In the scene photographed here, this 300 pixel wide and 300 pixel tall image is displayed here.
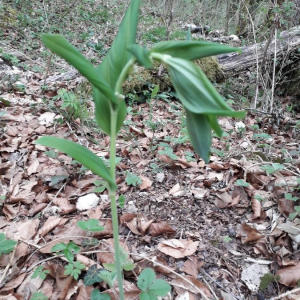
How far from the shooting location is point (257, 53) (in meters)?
3.09

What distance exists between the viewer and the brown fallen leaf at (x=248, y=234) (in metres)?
1.20

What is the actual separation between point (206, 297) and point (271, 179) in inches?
32.6

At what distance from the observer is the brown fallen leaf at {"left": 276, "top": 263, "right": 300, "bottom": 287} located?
1016 millimetres

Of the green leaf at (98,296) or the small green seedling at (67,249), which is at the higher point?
the small green seedling at (67,249)

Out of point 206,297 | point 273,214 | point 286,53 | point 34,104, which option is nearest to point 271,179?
point 273,214

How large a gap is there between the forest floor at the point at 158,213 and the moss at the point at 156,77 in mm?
678

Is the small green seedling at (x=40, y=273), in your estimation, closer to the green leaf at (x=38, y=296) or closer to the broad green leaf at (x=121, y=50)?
the green leaf at (x=38, y=296)

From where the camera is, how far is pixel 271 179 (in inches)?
61.2

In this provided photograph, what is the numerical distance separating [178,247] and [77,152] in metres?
0.74

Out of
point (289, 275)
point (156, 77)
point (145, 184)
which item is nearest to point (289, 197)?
point (289, 275)

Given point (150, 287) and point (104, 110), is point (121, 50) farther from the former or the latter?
point (150, 287)

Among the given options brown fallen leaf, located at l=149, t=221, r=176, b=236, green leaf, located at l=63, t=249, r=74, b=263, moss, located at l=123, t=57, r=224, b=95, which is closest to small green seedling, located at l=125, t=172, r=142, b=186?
brown fallen leaf, located at l=149, t=221, r=176, b=236

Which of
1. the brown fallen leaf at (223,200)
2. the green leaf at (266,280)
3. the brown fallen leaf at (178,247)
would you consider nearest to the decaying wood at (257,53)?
the brown fallen leaf at (223,200)

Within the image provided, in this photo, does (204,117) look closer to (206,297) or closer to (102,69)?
Result: (102,69)
